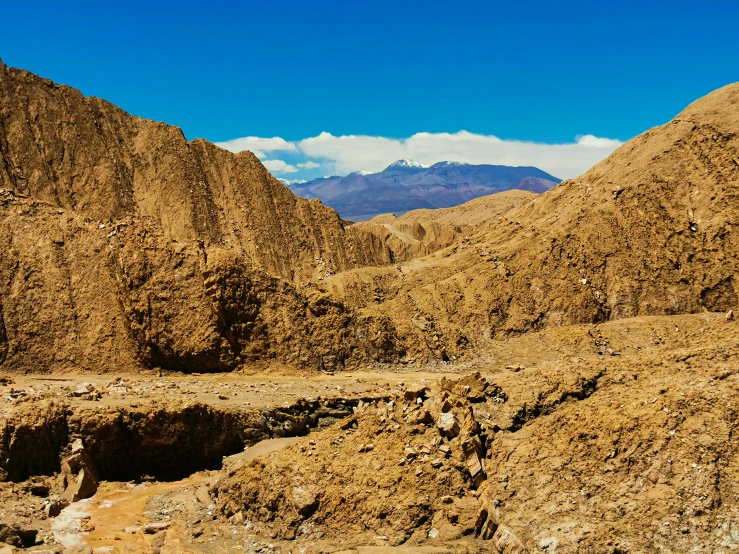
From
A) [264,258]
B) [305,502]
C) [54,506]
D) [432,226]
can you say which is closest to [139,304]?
[54,506]

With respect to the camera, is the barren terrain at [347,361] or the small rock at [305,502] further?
the small rock at [305,502]

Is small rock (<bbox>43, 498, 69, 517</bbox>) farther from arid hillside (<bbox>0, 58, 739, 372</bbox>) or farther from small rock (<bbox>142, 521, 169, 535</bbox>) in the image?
arid hillside (<bbox>0, 58, 739, 372</bbox>)

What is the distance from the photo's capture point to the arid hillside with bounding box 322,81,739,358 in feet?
93.8

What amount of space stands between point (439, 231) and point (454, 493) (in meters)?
61.9

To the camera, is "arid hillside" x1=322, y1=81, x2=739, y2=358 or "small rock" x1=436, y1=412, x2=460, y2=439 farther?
"arid hillside" x1=322, y1=81, x2=739, y2=358

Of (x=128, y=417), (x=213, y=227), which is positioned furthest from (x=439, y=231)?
(x=128, y=417)

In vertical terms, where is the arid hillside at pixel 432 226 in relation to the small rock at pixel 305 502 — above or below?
above

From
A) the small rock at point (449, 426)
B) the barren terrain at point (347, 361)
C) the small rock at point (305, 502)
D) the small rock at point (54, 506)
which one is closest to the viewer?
the barren terrain at point (347, 361)

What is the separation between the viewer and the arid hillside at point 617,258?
93.8 ft

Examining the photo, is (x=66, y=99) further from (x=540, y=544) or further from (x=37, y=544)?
(x=540, y=544)

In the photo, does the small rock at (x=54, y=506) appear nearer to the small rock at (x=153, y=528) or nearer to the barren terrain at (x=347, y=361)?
the barren terrain at (x=347, y=361)

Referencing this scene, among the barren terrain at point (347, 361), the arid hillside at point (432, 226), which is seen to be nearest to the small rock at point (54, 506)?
the barren terrain at point (347, 361)

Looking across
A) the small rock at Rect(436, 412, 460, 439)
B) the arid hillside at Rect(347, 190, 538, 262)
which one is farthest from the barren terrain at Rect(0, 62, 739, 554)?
the arid hillside at Rect(347, 190, 538, 262)

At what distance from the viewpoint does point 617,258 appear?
1164 inches
